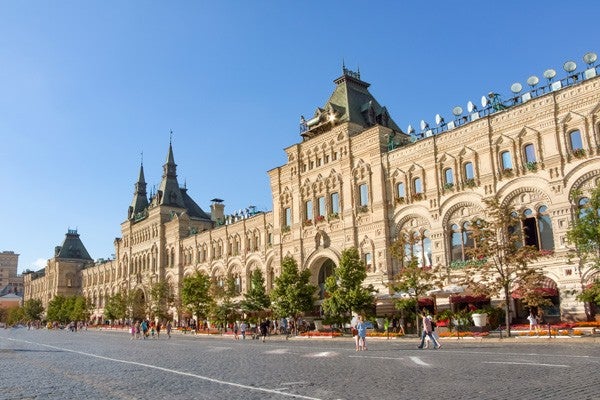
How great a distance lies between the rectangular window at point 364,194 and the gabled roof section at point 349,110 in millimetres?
6369

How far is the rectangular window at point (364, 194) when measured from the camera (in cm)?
4666

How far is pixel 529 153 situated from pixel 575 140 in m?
3.01

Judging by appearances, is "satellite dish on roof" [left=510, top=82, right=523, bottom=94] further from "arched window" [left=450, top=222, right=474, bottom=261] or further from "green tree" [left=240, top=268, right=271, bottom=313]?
"green tree" [left=240, top=268, right=271, bottom=313]

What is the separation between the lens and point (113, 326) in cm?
8625

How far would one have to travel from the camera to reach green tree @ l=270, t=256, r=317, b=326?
147 ft

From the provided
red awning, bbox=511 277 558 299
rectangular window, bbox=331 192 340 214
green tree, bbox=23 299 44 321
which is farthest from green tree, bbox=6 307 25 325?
red awning, bbox=511 277 558 299

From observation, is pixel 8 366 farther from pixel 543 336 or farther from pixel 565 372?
pixel 543 336

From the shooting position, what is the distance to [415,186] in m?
43.5

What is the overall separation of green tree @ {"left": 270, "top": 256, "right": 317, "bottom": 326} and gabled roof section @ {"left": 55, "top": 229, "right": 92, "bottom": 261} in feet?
306

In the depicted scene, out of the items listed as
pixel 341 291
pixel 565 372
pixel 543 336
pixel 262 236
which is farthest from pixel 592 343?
pixel 262 236

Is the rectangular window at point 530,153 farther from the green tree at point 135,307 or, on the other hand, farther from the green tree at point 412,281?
the green tree at point 135,307

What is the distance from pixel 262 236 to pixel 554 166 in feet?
111

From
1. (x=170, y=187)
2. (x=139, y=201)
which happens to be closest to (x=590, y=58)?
(x=170, y=187)

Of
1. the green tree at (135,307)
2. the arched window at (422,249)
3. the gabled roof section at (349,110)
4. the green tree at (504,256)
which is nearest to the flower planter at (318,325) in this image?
the arched window at (422,249)
